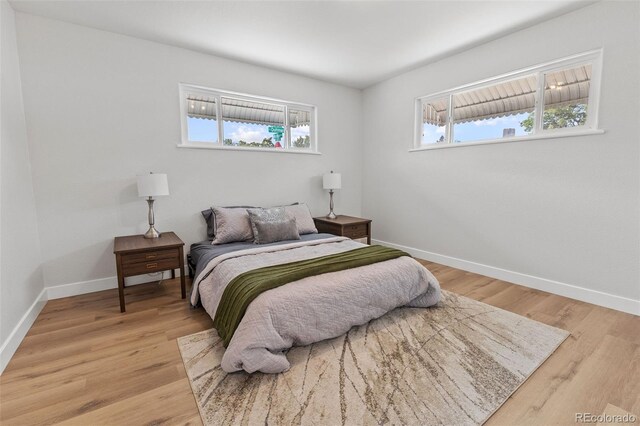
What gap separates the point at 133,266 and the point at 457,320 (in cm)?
286

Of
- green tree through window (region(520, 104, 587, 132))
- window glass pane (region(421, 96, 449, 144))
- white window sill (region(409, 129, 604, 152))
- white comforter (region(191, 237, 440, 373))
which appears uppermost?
window glass pane (region(421, 96, 449, 144))

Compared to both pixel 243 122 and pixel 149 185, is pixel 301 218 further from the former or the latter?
pixel 149 185

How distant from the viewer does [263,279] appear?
2.08 metres

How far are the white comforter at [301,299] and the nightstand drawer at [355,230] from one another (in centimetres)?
Answer: 108

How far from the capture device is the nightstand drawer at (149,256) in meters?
2.62

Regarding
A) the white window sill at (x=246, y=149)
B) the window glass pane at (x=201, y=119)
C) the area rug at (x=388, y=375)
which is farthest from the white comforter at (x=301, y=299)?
the window glass pane at (x=201, y=119)

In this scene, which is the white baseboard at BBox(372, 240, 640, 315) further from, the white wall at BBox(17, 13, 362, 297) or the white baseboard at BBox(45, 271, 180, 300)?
the white baseboard at BBox(45, 271, 180, 300)

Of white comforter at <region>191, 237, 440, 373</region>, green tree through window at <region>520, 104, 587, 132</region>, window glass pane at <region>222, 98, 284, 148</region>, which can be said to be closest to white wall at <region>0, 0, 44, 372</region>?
white comforter at <region>191, 237, 440, 373</region>

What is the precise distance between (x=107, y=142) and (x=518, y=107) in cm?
441

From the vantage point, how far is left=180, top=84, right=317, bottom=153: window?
3578 millimetres

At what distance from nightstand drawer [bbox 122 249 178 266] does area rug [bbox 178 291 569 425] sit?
0.90m

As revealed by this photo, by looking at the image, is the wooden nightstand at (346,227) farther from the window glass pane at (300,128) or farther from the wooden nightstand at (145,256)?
the wooden nightstand at (145,256)

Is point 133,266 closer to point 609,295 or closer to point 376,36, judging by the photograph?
point 376,36

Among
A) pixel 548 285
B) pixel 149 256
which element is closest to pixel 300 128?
pixel 149 256
